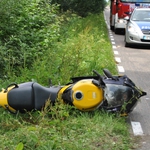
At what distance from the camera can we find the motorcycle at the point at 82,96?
558cm

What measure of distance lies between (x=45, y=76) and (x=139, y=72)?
3.35 meters

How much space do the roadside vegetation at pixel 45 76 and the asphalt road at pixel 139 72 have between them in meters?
0.27

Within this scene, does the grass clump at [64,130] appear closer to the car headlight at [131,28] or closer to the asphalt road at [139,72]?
the asphalt road at [139,72]

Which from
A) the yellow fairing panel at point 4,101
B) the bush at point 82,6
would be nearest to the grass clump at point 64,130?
the yellow fairing panel at point 4,101

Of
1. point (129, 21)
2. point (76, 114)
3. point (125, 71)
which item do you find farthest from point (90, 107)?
point (129, 21)

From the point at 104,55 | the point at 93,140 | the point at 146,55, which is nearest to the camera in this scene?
the point at 93,140

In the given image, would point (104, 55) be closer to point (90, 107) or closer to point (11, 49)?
point (11, 49)

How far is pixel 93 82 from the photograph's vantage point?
5625 mm

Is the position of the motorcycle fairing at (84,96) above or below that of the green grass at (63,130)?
above

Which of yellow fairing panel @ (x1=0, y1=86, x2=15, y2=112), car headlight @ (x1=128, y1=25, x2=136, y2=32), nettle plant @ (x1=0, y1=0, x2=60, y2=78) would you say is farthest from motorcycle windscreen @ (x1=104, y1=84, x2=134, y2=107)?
car headlight @ (x1=128, y1=25, x2=136, y2=32)

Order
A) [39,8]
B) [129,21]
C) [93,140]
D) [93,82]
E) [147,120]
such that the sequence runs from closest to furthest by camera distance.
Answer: [93,140] < [93,82] < [147,120] < [39,8] < [129,21]

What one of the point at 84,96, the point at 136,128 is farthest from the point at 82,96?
the point at 136,128

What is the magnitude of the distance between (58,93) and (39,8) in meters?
6.87

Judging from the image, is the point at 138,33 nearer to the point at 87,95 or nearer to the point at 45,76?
the point at 45,76
